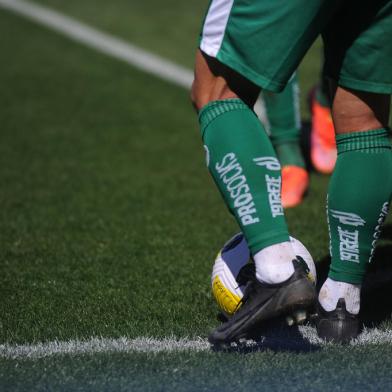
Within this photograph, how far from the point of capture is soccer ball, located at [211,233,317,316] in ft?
8.79

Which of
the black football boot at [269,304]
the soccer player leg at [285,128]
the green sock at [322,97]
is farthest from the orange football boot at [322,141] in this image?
the black football boot at [269,304]

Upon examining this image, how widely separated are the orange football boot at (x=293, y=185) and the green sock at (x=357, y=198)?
5.48ft

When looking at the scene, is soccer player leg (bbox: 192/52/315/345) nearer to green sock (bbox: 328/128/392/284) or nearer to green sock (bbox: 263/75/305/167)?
green sock (bbox: 328/128/392/284)

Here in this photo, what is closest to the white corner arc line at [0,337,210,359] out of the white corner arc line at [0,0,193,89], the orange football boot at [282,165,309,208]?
the orange football boot at [282,165,309,208]

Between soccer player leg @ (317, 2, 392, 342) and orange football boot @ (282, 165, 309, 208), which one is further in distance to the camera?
orange football boot @ (282, 165, 309, 208)

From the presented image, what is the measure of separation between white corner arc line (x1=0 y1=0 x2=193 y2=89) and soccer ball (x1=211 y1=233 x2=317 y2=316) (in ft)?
15.0

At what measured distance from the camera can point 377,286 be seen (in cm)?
319

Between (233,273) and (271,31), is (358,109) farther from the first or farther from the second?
(233,273)

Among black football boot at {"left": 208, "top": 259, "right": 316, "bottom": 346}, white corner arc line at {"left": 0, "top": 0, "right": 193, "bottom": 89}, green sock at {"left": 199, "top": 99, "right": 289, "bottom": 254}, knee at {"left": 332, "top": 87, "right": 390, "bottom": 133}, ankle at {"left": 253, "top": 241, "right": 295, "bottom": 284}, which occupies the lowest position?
white corner arc line at {"left": 0, "top": 0, "right": 193, "bottom": 89}

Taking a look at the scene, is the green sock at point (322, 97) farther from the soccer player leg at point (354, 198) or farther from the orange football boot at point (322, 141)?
the soccer player leg at point (354, 198)

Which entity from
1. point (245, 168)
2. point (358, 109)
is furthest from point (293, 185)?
point (245, 168)

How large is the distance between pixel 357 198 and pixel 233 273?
464mm

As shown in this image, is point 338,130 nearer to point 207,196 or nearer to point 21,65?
point 207,196

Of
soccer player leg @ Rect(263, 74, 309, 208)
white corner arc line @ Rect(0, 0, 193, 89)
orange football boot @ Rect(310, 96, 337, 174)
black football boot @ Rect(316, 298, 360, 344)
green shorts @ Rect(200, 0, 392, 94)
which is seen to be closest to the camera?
green shorts @ Rect(200, 0, 392, 94)
